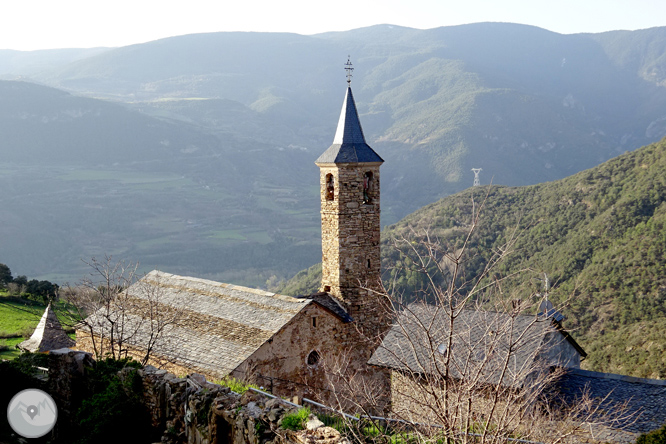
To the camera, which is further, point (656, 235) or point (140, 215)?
point (140, 215)

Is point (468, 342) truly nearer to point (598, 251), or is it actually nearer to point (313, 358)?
point (313, 358)

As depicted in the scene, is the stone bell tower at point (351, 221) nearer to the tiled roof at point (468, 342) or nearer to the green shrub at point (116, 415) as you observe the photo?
the tiled roof at point (468, 342)

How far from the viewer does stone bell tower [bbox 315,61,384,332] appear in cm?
1995

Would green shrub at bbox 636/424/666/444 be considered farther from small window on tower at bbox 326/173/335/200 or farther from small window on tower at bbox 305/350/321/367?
small window on tower at bbox 326/173/335/200

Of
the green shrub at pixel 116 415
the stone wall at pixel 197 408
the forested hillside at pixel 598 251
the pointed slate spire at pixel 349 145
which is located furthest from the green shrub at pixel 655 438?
the pointed slate spire at pixel 349 145

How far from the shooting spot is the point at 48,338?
79.5 ft

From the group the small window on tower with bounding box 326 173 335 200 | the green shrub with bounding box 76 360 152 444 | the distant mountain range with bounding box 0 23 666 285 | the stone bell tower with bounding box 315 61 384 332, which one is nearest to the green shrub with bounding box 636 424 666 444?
the green shrub with bounding box 76 360 152 444

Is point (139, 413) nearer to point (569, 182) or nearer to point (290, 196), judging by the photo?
point (569, 182)

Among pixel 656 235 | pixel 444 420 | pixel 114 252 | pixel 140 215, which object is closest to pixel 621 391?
pixel 444 420

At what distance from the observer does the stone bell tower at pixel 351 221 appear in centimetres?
1995

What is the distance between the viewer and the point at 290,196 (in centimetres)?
14575

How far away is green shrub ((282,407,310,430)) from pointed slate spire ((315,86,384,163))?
12316 millimetres

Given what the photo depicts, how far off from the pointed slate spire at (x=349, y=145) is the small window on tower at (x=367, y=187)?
562 millimetres

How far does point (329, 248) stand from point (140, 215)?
353 ft
